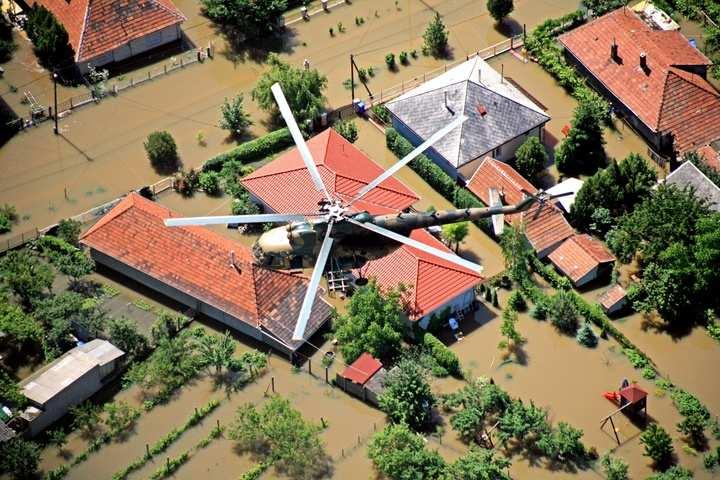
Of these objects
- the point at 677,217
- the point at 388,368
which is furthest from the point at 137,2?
the point at 677,217

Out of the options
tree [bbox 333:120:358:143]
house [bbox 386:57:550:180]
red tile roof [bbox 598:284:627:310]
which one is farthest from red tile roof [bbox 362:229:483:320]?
tree [bbox 333:120:358:143]

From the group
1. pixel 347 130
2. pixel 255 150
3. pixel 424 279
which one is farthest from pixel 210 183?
pixel 424 279

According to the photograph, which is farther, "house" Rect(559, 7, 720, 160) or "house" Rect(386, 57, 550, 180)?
"house" Rect(559, 7, 720, 160)

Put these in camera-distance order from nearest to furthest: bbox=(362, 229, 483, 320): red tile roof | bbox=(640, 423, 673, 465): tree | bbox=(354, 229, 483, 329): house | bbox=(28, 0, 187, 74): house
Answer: bbox=(640, 423, 673, 465): tree, bbox=(354, 229, 483, 329): house, bbox=(362, 229, 483, 320): red tile roof, bbox=(28, 0, 187, 74): house

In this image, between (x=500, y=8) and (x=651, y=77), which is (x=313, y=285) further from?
(x=500, y=8)

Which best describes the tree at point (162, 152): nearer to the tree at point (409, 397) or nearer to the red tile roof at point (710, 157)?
the tree at point (409, 397)

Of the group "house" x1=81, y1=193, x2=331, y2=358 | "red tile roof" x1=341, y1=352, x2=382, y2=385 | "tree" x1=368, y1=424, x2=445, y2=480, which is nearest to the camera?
"tree" x1=368, y1=424, x2=445, y2=480

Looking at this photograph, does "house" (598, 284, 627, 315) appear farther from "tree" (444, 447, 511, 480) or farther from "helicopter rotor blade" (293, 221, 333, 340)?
"helicopter rotor blade" (293, 221, 333, 340)
